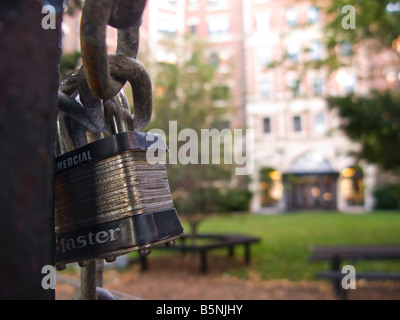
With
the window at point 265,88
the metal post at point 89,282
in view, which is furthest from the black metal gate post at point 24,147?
the window at point 265,88

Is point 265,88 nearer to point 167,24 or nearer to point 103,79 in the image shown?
point 167,24

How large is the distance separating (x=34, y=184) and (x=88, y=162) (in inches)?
13.7

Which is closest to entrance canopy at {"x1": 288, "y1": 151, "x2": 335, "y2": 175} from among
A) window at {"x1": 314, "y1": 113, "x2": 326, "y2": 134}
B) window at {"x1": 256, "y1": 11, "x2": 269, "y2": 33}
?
window at {"x1": 314, "y1": 113, "x2": 326, "y2": 134}

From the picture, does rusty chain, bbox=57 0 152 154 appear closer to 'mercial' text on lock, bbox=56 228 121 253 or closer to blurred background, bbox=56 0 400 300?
'mercial' text on lock, bbox=56 228 121 253

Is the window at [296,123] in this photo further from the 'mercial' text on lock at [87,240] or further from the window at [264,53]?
the 'mercial' text on lock at [87,240]

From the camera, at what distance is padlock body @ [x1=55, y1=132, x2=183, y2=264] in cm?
76

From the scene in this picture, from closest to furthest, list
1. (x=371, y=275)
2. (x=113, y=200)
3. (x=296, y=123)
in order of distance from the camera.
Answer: (x=113, y=200)
(x=371, y=275)
(x=296, y=123)

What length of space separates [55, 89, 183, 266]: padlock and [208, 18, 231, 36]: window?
1210 inches

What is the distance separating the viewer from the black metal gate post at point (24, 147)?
0.45m

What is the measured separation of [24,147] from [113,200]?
33 centimetres

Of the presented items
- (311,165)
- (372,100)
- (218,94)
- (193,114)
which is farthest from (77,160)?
(311,165)

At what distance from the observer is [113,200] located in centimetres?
78

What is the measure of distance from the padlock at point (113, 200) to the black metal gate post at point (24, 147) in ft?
0.87
